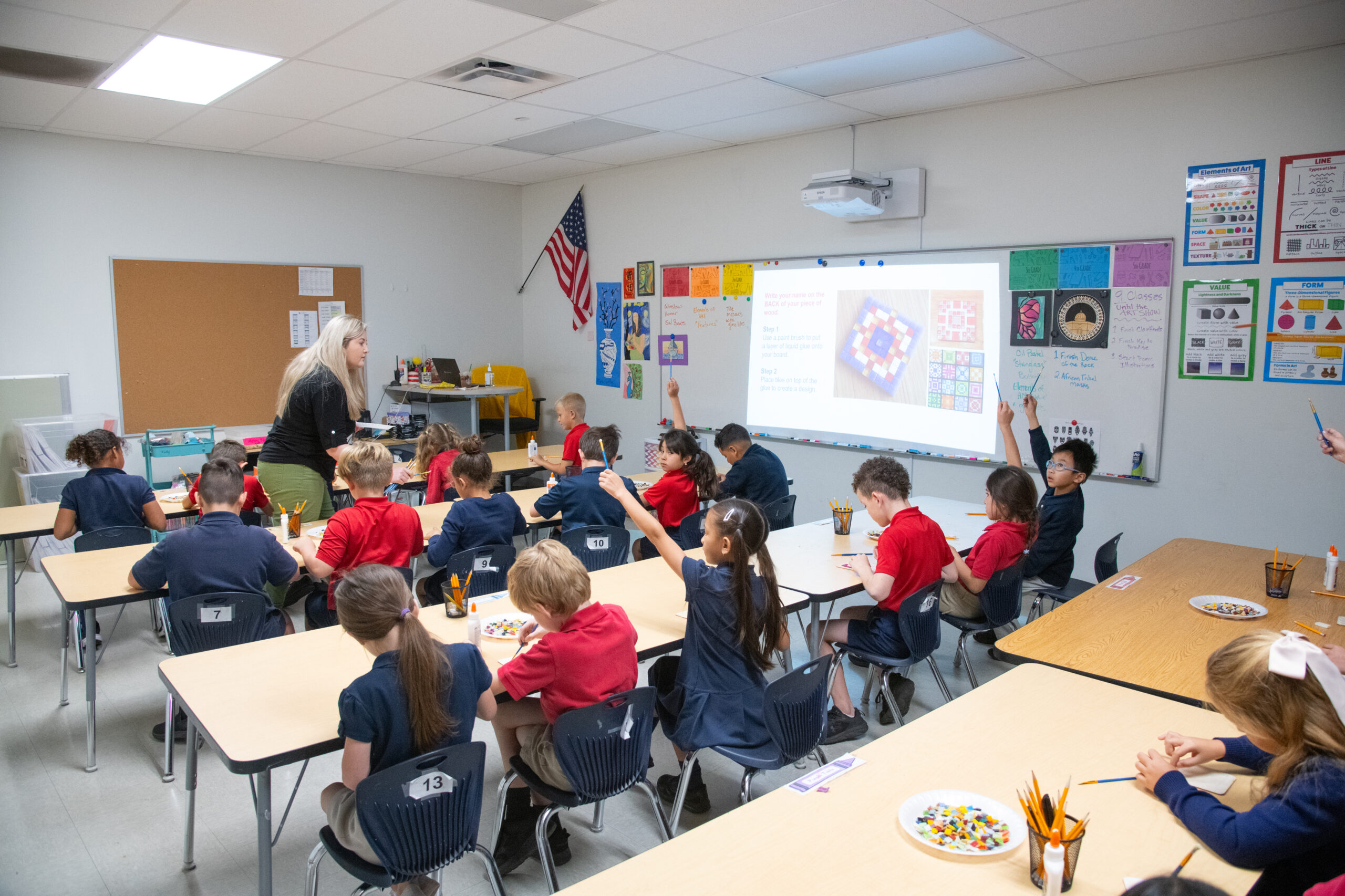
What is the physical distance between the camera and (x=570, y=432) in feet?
20.3

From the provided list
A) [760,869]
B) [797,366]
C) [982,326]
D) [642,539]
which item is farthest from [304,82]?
[760,869]

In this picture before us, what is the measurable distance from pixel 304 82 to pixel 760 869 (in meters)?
4.85

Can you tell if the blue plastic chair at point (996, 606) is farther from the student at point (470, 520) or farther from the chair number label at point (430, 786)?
the chair number label at point (430, 786)

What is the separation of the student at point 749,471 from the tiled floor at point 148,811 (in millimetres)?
1274

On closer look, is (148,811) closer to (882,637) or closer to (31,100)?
(882,637)

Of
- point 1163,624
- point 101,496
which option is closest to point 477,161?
point 101,496

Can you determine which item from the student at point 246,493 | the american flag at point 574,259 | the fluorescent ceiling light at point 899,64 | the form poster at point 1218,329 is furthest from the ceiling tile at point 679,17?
the american flag at point 574,259

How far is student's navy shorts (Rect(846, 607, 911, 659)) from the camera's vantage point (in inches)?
130

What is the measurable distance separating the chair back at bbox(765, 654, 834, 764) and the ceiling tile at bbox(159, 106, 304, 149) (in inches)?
201

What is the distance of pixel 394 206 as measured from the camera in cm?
778

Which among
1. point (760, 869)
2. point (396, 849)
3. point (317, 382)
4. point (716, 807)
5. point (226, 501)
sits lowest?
point (716, 807)

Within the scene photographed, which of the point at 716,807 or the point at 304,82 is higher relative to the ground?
the point at 304,82

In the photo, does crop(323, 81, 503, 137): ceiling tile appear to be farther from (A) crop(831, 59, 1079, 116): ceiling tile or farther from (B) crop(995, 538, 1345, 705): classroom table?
(B) crop(995, 538, 1345, 705): classroom table

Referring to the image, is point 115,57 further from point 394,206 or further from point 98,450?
point 394,206
